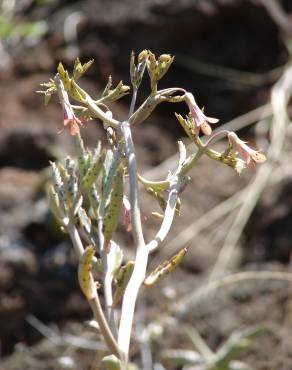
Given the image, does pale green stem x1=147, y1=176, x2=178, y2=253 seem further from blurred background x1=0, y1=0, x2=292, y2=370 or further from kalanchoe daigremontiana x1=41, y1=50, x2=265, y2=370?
blurred background x1=0, y1=0, x2=292, y2=370

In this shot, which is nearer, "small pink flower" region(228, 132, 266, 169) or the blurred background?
"small pink flower" region(228, 132, 266, 169)

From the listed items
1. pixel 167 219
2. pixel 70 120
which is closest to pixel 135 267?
pixel 167 219

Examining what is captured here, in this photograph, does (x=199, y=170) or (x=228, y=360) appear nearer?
(x=228, y=360)

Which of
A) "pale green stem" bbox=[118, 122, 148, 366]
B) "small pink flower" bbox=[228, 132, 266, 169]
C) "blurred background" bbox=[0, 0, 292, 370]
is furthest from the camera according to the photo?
"blurred background" bbox=[0, 0, 292, 370]

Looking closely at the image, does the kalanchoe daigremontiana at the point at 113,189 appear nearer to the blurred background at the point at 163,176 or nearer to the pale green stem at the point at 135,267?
the pale green stem at the point at 135,267

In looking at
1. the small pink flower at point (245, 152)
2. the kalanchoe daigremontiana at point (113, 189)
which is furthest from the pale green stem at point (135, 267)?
the small pink flower at point (245, 152)

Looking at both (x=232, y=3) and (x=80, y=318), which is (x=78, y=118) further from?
(x=232, y=3)

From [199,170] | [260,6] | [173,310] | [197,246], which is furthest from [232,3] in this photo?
[173,310]

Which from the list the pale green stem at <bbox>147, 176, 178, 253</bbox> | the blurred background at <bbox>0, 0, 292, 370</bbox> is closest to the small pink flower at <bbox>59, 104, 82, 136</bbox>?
the pale green stem at <bbox>147, 176, 178, 253</bbox>

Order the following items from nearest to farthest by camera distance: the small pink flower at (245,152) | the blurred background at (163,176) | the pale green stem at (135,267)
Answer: the pale green stem at (135,267)
the small pink flower at (245,152)
the blurred background at (163,176)
